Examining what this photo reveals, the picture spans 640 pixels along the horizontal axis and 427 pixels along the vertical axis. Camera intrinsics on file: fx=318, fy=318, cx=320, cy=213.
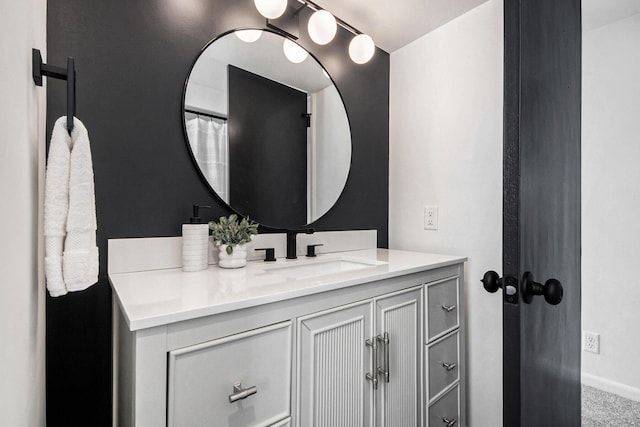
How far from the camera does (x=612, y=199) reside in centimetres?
184

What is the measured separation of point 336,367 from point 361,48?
1608 millimetres

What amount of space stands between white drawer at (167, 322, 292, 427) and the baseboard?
2.06 metres

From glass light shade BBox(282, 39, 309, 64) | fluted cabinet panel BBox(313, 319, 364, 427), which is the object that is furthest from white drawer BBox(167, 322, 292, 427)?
glass light shade BBox(282, 39, 309, 64)

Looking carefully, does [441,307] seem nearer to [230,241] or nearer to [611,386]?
[230,241]

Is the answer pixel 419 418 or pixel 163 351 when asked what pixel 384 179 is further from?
pixel 163 351

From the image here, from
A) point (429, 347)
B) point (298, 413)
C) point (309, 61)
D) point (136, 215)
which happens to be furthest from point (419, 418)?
point (309, 61)

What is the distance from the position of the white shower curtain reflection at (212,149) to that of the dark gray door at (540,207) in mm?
1014

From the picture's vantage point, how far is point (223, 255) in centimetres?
119

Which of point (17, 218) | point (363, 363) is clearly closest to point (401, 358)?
point (363, 363)

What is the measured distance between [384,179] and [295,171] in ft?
2.30

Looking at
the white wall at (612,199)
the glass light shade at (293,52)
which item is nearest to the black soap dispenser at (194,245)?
the glass light shade at (293,52)

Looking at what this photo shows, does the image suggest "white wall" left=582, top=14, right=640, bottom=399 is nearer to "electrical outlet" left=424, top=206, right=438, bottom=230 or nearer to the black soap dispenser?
"electrical outlet" left=424, top=206, right=438, bottom=230

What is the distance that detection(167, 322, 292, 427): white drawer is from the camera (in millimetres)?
688

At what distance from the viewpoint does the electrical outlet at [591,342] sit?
6.23ft
